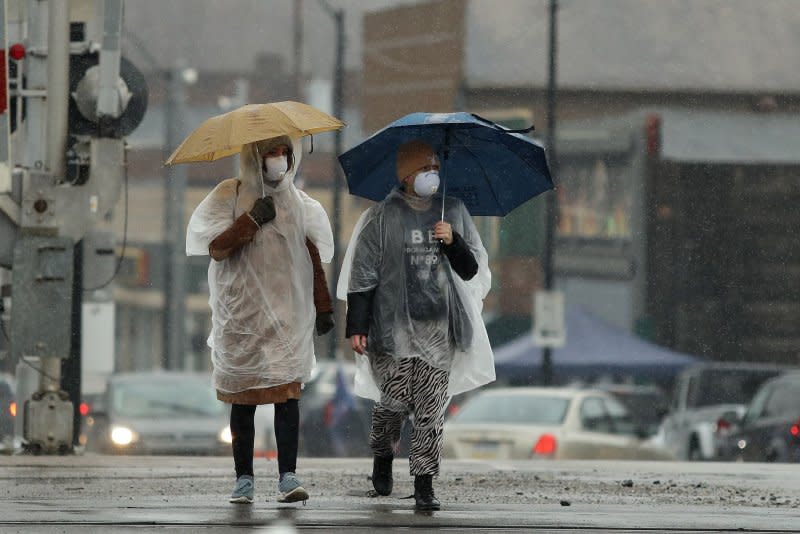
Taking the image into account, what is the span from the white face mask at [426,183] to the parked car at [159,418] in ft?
39.8

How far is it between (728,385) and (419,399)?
23.0 meters

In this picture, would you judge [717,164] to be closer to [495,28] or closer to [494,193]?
[495,28]

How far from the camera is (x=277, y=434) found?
953 centimetres

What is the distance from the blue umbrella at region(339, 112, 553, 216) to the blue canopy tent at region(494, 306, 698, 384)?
24.3 metres

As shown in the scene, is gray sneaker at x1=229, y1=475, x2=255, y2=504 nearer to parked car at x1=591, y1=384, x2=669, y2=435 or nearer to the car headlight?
the car headlight

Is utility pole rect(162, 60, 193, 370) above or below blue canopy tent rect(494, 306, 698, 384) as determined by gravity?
above

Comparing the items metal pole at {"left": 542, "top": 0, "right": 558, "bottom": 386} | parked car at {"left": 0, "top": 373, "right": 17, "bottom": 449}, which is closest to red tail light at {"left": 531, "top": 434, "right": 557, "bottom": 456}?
parked car at {"left": 0, "top": 373, "right": 17, "bottom": 449}

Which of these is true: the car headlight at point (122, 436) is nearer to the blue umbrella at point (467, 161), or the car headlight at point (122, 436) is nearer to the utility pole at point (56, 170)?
the utility pole at point (56, 170)

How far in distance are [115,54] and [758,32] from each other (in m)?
46.3

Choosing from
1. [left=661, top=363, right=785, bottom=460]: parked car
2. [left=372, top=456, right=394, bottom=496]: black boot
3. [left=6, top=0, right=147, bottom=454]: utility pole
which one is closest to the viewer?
[left=372, top=456, right=394, bottom=496]: black boot

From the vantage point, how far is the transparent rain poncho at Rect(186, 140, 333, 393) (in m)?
9.48

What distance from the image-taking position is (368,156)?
10094 mm

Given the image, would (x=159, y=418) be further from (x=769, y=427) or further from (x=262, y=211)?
(x=262, y=211)

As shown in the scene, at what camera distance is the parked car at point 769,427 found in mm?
22219
